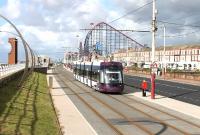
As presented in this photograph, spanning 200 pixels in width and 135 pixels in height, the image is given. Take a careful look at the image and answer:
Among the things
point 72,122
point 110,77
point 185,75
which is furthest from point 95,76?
point 185,75

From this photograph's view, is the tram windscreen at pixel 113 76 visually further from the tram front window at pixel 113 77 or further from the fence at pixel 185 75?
the fence at pixel 185 75

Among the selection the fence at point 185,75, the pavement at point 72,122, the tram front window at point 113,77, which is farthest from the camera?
the fence at point 185,75

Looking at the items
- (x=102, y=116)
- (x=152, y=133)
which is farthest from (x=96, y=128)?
(x=102, y=116)

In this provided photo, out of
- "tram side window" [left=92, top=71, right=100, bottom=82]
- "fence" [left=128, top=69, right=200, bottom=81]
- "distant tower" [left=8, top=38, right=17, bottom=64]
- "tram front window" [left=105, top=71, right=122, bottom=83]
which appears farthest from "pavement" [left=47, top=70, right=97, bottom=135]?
"distant tower" [left=8, top=38, right=17, bottom=64]

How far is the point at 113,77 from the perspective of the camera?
45656mm

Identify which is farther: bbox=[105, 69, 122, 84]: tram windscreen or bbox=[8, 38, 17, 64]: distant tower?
bbox=[8, 38, 17, 64]: distant tower

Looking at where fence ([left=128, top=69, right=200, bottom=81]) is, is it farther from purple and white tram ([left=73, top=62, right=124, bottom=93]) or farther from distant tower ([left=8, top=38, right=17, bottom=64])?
purple and white tram ([left=73, top=62, right=124, bottom=93])

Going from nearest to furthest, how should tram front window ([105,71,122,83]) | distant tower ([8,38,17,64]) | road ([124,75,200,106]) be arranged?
1. road ([124,75,200,106])
2. tram front window ([105,71,122,83])
3. distant tower ([8,38,17,64])

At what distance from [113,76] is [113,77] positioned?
0.09 m

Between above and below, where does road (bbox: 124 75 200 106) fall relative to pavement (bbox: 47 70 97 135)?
below

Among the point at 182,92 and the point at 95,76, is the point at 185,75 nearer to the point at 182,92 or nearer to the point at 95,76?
the point at 182,92

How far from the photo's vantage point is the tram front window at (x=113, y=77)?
4562cm

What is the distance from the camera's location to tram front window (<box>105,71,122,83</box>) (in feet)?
150

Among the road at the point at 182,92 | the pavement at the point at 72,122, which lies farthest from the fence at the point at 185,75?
the pavement at the point at 72,122
